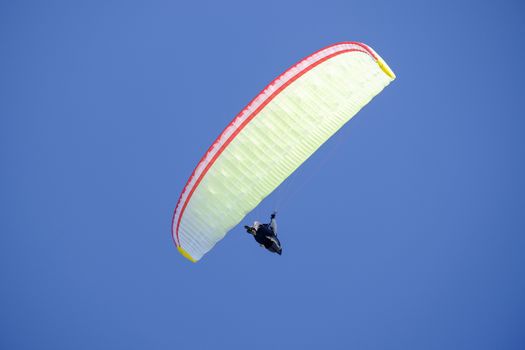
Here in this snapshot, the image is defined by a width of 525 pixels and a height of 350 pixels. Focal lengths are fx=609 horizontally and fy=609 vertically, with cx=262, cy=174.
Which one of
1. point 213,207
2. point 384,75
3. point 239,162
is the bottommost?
point 213,207

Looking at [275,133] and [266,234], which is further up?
[275,133]

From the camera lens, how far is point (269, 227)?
49.5 ft

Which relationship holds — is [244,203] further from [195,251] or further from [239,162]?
[195,251]

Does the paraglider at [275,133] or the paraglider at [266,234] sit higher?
the paraglider at [275,133]

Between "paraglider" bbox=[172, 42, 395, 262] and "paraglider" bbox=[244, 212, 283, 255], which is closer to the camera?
"paraglider" bbox=[172, 42, 395, 262]

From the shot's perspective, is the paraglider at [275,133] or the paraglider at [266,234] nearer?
the paraglider at [275,133]

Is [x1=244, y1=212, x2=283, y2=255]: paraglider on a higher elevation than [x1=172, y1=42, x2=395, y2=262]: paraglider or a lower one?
lower

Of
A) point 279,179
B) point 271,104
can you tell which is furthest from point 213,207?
point 271,104

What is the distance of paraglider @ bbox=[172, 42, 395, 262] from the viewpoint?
493 inches

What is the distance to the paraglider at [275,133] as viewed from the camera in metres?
12.5

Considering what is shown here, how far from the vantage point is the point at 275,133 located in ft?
41.7

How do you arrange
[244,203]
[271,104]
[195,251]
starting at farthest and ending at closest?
[195,251]
[244,203]
[271,104]

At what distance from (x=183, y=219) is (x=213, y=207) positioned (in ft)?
2.66

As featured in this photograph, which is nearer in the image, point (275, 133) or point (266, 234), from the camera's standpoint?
point (275, 133)
